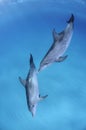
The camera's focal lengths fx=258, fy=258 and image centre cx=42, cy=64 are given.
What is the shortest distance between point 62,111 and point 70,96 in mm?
1728

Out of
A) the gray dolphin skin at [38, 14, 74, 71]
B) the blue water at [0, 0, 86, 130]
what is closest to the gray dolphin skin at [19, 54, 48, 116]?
the gray dolphin skin at [38, 14, 74, 71]

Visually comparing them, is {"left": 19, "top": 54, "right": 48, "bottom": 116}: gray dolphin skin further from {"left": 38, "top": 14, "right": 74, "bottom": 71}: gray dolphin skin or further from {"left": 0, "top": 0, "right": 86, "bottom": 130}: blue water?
{"left": 0, "top": 0, "right": 86, "bottom": 130}: blue water

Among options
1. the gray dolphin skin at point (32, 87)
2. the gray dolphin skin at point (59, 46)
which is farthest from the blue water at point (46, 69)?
the gray dolphin skin at point (59, 46)

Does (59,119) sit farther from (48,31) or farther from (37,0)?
(37,0)

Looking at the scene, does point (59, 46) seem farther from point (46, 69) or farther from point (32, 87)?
point (46, 69)

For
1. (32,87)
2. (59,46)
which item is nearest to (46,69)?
(32,87)

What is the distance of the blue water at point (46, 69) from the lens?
12.0 m

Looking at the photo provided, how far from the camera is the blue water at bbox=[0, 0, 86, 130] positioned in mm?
12047

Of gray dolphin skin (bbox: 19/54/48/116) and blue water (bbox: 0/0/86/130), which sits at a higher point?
gray dolphin skin (bbox: 19/54/48/116)

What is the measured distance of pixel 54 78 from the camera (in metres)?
15.4

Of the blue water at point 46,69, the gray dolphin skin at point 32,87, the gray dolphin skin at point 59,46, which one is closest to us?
the gray dolphin skin at point 59,46

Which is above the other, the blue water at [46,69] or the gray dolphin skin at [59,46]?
the gray dolphin skin at [59,46]

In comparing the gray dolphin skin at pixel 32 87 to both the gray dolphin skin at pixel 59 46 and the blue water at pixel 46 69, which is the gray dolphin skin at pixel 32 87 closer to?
the gray dolphin skin at pixel 59 46

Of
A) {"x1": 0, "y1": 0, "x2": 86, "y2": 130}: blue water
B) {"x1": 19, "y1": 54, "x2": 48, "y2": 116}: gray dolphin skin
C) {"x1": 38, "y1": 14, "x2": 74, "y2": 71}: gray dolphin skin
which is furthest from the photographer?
{"x1": 0, "y1": 0, "x2": 86, "y2": 130}: blue water
